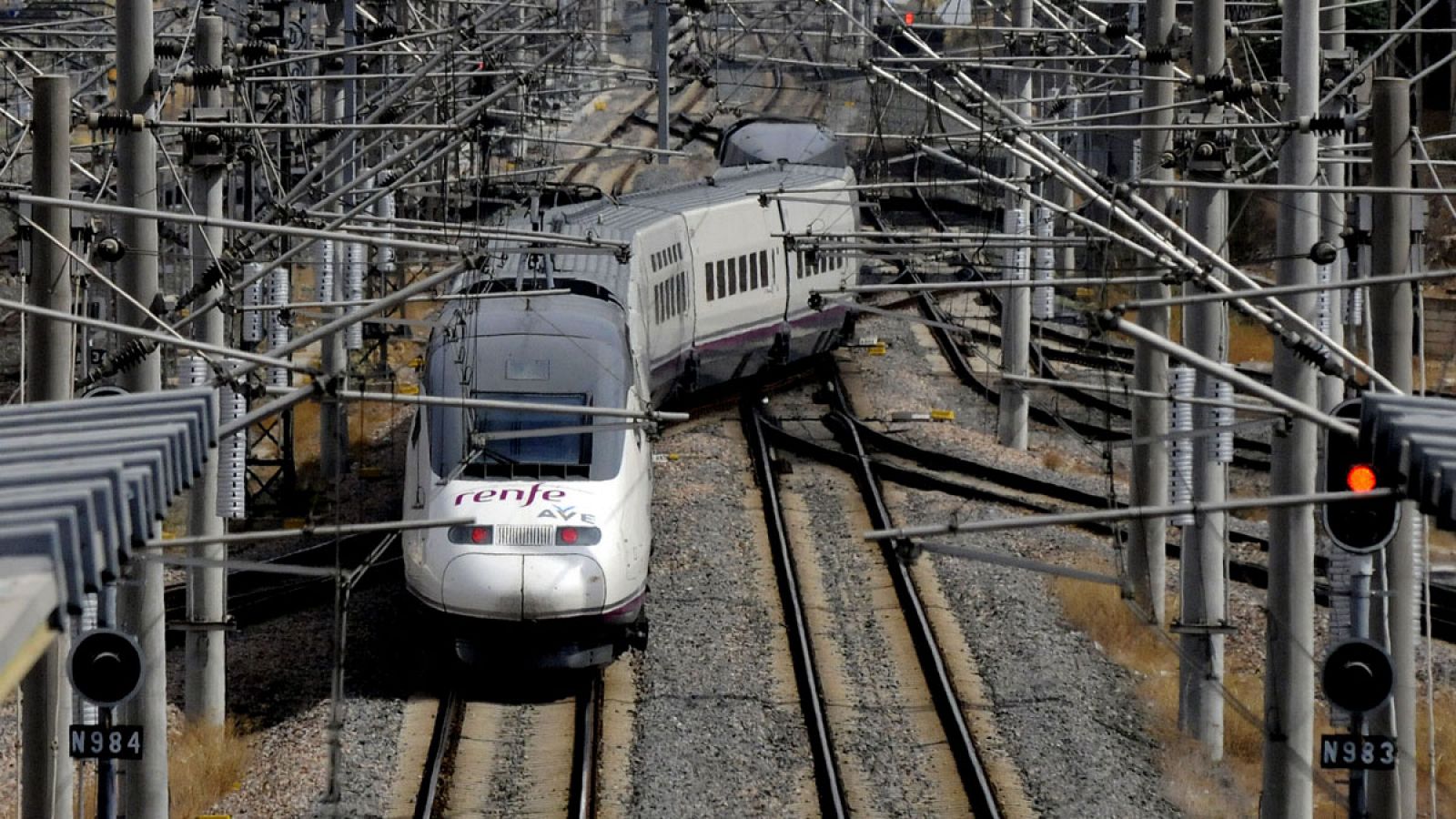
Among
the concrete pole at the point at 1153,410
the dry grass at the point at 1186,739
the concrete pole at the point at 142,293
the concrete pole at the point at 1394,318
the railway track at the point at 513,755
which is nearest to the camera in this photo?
the concrete pole at the point at 1394,318

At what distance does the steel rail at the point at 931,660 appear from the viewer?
14.5 meters

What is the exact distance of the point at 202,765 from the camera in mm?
14805

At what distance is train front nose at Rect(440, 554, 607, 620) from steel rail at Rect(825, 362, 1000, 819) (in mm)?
2285

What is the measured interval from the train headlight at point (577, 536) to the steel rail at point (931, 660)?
2.19 metres

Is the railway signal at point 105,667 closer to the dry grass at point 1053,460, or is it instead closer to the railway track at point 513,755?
the railway track at point 513,755

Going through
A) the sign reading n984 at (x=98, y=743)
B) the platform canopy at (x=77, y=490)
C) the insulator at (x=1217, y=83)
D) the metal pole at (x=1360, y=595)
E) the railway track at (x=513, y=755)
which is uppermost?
the insulator at (x=1217, y=83)

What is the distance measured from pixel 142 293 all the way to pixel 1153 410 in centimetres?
900

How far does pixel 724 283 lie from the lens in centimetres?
2727

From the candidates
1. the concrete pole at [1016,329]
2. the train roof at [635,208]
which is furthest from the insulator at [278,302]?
the concrete pole at [1016,329]

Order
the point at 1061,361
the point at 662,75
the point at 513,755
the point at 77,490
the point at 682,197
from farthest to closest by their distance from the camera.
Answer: the point at 662,75
the point at 1061,361
the point at 682,197
the point at 513,755
the point at 77,490

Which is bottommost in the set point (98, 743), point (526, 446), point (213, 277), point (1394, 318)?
point (98, 743)

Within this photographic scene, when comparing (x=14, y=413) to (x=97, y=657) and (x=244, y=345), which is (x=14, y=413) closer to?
(x=97, y=657)

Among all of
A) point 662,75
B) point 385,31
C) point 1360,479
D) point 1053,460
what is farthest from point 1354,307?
point 662,75

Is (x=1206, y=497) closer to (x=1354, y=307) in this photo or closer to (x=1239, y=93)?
(x=1239, y=93)
